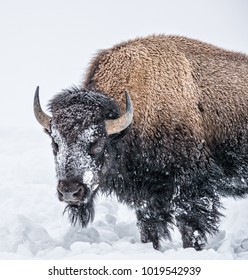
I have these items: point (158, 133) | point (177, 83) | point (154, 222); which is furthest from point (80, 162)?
point (177, 83)

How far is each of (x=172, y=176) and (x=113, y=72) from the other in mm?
1461

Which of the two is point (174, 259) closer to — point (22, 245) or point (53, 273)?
point (53, 273)

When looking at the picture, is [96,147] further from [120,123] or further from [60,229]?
[60,229]

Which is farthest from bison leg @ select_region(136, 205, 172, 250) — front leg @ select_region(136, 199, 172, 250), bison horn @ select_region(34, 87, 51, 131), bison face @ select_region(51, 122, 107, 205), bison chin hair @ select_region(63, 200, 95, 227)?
bison horn @ select_region(34, 87, 51, 131)

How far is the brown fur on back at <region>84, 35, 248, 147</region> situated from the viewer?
752 centimetres

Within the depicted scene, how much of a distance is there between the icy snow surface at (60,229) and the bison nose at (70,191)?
1.90 feet

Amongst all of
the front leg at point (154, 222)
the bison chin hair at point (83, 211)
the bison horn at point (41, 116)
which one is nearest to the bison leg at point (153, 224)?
the front leg at point (154, 222)

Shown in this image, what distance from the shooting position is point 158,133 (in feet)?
24.5

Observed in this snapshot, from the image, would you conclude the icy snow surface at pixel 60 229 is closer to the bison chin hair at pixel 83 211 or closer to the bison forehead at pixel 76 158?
the bison chin hair at pixel 83 211

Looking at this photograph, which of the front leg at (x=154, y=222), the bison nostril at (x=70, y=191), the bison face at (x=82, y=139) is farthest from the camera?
the front leg at (x=154, y=222)

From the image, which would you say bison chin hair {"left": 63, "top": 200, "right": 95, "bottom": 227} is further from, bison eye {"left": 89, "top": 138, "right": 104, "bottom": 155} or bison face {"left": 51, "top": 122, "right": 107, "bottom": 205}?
bison eye {"left": 89, "top": 138, "right": 104, "bottom": 155}

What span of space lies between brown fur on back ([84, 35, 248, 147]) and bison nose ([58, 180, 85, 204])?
1356 mm

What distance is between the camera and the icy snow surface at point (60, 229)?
661 cm

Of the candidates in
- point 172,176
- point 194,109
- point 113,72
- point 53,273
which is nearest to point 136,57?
point 113,72
